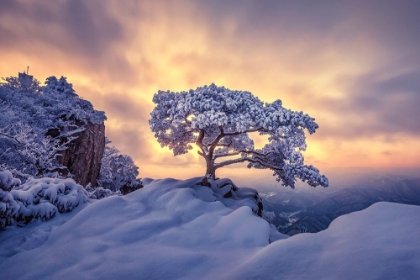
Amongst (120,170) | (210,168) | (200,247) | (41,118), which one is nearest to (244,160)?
(210,168)

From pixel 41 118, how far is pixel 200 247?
1250 centimetres

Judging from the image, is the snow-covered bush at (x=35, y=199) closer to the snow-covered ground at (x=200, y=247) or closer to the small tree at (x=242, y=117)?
the snow-covered ground at (x=200, y=247)

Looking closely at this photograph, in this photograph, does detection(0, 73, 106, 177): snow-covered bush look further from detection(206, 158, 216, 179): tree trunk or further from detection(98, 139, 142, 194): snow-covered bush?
detection(206, 158, 216, 179): tree trunk

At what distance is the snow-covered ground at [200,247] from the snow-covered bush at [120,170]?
39.4ft

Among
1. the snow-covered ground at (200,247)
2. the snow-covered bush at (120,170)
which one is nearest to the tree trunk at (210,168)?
the snow-covered bush at (120,170)

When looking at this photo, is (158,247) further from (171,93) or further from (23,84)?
(23,84)

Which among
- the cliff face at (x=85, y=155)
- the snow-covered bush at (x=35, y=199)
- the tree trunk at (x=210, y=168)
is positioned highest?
the cliff face at (x=85, y=155)

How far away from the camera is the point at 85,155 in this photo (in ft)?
40.8

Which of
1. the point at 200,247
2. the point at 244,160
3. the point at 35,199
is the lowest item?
the point at 200,247

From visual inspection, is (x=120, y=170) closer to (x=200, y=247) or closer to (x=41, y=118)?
(x=41, y=118)

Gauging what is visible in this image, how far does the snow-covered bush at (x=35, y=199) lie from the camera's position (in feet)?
13.9

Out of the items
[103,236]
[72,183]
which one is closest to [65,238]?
[103,236]

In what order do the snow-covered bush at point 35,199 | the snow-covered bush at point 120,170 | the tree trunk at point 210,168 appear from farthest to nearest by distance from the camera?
the snow-covered bush at point 120,170, the tree trunk at point 210,168, the snow-covered bush at point 35,199

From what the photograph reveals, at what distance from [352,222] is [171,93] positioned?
11.5m
